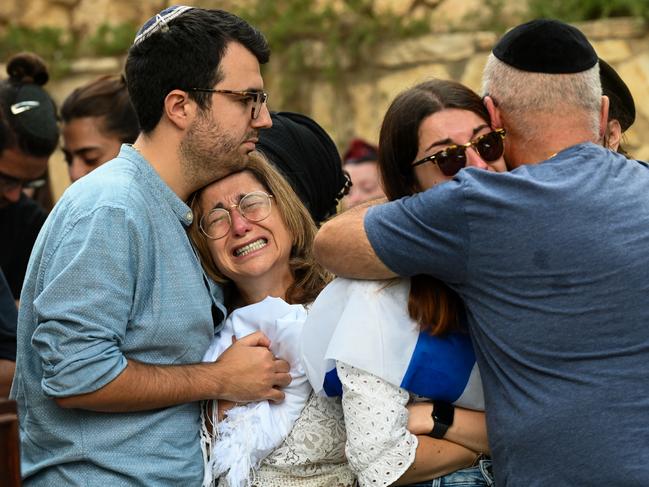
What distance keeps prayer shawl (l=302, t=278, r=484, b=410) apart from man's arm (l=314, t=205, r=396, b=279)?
0.07 metres

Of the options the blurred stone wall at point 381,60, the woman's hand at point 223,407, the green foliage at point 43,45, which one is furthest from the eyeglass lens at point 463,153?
the green foliage at point 43,45

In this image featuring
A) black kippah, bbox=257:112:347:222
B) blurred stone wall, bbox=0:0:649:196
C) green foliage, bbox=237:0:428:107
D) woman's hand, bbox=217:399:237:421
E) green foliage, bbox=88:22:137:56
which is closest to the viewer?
woman's hand, bbox=217:399:237:421

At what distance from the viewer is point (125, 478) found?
8.65 ft

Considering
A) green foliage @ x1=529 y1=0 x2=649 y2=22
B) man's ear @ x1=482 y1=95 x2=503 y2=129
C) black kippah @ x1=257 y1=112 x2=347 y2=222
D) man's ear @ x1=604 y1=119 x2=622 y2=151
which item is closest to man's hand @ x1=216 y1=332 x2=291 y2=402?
black kippah @ x1=257 y1=112 x2=347 y2=222

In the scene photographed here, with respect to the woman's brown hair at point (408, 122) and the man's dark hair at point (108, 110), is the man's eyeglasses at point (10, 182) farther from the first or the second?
the woman's brown hair at point (408, 122)

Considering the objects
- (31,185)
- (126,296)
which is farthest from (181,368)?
(31,185)

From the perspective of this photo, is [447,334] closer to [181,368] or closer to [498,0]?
[181,368]

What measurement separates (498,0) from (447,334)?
171 inches

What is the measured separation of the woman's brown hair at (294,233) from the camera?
3.06 meters

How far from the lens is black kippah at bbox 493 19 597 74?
8.24 feet

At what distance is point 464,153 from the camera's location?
266 cm

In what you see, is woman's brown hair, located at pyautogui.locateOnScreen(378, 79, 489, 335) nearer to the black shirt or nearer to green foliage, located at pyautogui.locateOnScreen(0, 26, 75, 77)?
the black shirt

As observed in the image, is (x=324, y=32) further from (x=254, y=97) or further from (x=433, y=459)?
(x=433, y=459)

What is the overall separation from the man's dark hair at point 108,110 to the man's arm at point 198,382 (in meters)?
1.87
